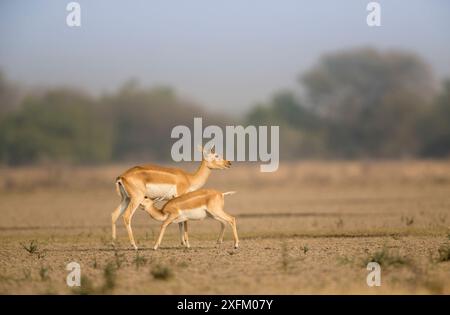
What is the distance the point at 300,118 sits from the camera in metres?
76.6

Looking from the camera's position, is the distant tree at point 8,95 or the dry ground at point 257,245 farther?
the distant tree at point 8,95

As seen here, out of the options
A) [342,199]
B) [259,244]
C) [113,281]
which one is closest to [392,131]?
[342,199]

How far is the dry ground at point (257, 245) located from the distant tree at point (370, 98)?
3277cm

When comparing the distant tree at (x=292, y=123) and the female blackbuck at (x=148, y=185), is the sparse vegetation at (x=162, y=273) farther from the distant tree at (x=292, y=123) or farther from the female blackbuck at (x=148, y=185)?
the distant tree at (x=292, y=123)

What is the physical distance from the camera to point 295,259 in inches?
525

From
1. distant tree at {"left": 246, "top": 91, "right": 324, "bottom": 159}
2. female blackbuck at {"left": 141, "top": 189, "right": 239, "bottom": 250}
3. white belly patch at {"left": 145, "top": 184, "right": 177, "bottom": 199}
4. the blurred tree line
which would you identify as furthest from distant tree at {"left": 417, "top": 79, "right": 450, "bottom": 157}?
female blackbuck at {"left": 141, "top": 189, "right": 239, "bottom": 250}

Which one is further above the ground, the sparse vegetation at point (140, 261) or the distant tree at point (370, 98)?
the distant tree at point (370, 98)

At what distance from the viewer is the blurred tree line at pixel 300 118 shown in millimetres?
62625

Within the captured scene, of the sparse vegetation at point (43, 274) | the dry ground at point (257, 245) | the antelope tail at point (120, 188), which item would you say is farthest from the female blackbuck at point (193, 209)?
the sparse vegetation at point (43, 274)

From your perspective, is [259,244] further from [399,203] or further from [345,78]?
[345,78]

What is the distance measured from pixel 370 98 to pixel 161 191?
2248 inches

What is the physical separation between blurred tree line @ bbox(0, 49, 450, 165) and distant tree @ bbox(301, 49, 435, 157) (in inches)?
3.2

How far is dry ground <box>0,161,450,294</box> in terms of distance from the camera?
11.5 m

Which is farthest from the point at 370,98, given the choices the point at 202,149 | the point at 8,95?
the point at 202,149
